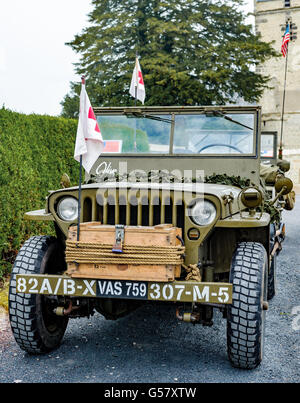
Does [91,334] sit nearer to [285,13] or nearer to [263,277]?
[263,277]

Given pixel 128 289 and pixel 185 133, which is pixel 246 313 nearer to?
pixel 128 289

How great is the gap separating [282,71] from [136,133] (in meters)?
30.3

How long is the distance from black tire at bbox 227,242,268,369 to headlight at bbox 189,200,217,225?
14.0 inches

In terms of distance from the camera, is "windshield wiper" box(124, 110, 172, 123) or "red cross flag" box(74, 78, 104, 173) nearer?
"red cross flag" box(74, 78, 104, 173)

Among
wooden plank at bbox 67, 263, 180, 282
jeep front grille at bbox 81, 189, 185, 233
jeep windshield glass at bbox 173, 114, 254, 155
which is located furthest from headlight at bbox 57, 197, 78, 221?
jeep windshield glass at bbox 173, 114, 254, 155

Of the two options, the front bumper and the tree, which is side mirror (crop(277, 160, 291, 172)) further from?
the tree

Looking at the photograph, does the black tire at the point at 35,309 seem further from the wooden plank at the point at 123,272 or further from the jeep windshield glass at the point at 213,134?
the jeep windshield glass at the point at 213,134

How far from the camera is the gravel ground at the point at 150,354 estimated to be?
3.29 meters

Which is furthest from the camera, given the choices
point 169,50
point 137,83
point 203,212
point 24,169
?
point 169,50

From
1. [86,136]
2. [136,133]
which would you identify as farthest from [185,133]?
[86,136]

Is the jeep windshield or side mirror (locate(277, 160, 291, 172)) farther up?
the jeep windshield

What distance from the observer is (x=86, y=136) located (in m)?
3.54

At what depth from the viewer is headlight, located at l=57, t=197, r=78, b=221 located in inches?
139
